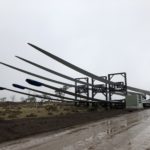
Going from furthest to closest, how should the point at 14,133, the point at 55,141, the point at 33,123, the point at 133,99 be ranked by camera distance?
1. the point at 133,99
2. the point at 33,123
3. the point at 14,133
4. the point at 55,141

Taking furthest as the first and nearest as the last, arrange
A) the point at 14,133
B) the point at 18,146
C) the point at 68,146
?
the point at 14,133
the point at 18,146
the point at 68,146

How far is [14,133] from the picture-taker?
1906 cm

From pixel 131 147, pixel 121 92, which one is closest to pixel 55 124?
pixel 131 147

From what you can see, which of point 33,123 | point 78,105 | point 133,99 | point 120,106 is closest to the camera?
point 33,123

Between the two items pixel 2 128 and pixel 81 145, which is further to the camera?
pixel 2 128

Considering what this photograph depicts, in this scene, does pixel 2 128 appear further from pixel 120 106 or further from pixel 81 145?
pixel 120 106

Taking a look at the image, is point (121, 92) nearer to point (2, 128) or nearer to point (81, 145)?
point (2, 128)

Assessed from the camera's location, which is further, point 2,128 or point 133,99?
point 133,99

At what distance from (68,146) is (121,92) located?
139ft

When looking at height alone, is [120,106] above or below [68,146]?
above

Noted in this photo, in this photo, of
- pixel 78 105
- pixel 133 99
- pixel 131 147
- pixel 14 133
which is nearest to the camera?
pixel 131 147

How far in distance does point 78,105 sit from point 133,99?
40.2 ft

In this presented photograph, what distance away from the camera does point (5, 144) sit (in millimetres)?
15867

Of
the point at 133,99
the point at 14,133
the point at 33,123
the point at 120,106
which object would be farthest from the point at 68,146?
the point at 120,106
